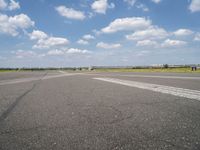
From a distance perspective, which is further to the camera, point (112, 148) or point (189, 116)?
point (189, 116)

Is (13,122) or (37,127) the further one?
(13,122)

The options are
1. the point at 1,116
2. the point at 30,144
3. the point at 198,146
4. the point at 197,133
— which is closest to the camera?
the point at 198,146

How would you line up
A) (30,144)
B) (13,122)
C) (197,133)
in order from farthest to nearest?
(13,122), (197,133), (30,144)

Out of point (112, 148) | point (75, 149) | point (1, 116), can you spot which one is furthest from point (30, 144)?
point (1, 116)

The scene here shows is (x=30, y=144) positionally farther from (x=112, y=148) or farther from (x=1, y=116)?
(x=1, y=116)

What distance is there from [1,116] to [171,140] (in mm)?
4233

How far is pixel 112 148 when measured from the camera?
2873mm

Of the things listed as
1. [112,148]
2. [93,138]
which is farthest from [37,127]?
[112,148]

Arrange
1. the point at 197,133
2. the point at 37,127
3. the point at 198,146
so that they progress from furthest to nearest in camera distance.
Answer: the point at 37,127
the point at 197,133
the point at 198,146

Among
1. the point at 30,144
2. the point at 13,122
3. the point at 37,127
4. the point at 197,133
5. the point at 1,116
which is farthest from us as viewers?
the point at 1,116

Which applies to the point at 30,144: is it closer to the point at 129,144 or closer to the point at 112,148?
the point at 112,148

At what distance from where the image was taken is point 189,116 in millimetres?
4543

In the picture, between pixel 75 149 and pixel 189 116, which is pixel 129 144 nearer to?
pixel 75 149

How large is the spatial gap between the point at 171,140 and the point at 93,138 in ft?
4.36
